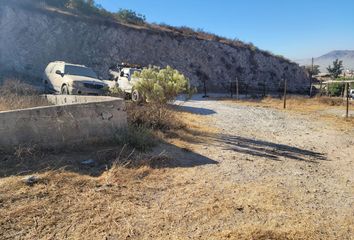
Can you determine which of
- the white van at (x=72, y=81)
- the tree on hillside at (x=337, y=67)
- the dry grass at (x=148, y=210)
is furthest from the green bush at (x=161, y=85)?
the tree on hillside at (x=337, y=67)

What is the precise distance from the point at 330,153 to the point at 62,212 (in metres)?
7.32

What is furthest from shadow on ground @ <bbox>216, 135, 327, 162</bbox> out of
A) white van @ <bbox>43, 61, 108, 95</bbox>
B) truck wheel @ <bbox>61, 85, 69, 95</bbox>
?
truck wheel @ <bbox>61, 85, 69, 95</bbox>

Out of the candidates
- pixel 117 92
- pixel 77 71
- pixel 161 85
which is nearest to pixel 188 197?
pixel 161 85

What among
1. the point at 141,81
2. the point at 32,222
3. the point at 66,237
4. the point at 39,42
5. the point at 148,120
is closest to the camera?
the point at 66,237

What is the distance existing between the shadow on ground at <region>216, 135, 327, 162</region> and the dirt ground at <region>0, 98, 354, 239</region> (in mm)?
62

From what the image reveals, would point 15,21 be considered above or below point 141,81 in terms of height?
above

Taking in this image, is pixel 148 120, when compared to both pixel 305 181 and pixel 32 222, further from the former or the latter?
pixel 32 222

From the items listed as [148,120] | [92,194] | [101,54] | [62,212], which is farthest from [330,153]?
[101,54]

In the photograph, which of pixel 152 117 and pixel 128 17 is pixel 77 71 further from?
pixel 128 17

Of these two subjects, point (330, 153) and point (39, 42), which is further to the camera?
point (39, 42)

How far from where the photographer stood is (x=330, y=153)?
966cm

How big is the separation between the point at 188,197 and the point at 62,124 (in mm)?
3468

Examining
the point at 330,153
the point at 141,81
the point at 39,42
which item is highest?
the point at 39,42

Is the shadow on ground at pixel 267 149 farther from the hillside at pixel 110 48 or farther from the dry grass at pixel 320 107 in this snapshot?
the hillside at pixel 110 48
